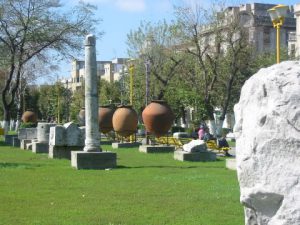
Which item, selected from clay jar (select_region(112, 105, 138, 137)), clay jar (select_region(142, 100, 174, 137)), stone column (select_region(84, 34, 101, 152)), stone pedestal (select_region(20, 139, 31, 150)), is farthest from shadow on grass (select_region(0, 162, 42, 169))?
clay jar (select_region(112, 105, 138, 137))

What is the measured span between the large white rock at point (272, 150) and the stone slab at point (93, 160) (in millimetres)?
11808

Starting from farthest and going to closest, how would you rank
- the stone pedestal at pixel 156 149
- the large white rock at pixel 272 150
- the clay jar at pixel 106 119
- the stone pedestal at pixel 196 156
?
the clay jar at pixel 106 119 < the stone pedestal at pixel 156 149 < the stone pedestal at pixel 196 156 < the large white rock at pixel 272 150

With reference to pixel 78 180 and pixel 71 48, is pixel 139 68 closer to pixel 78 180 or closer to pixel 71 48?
pixel 71 48

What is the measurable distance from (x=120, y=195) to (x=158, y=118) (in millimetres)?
14549

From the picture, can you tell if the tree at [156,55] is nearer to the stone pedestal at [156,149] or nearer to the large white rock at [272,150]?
the stone pedestal at [156,149]

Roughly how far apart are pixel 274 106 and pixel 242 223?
387 centimetres

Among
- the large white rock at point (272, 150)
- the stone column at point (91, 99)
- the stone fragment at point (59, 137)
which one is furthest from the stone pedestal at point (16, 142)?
the large white rock at point (272, 150)

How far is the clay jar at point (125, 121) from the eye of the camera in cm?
2719

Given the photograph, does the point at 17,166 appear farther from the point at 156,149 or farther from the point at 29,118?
the point at 29,118

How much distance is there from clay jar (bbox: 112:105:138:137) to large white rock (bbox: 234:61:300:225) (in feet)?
73.9

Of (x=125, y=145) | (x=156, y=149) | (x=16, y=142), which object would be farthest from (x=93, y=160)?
(x=16, y=142)

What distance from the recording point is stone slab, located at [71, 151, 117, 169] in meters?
16.2

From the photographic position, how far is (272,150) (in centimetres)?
436

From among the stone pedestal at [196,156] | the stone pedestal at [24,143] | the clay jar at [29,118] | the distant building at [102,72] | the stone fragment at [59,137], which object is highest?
the distant building at [102,72]
